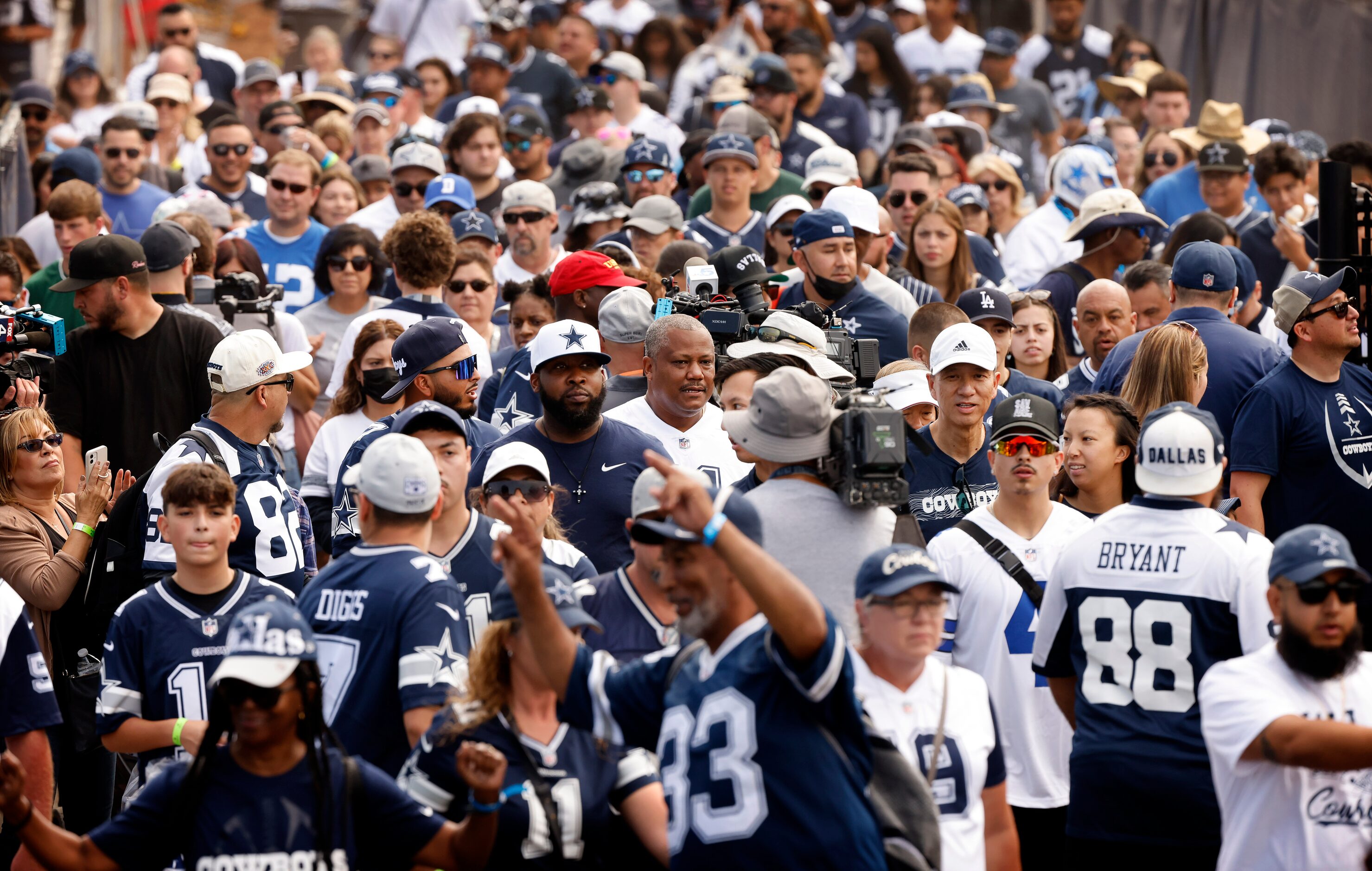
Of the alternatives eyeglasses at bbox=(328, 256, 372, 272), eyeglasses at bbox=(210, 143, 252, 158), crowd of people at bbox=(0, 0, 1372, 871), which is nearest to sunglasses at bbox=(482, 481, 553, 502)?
crowd of people at bbox=(0, 0, 1372, 871)

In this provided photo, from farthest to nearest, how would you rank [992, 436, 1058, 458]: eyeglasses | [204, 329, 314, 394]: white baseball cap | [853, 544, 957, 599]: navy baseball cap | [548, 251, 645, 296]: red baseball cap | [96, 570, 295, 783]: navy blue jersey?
[548, 251, 645, 296]: red baseball cap, [204, 329, 314, 394]: white baseball cap, [992, 436, 1058, 458]: eyeglasses, [96, 570, 295, 783]: navy blue jersey, [853, 544, 957, 599]: navy baseball cap

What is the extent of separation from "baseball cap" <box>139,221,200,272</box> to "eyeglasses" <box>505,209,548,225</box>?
7.20 feet

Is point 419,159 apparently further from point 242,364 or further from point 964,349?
point 964,349

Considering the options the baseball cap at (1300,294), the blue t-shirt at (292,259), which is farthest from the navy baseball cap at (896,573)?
the blue t-shirt at (292,259)

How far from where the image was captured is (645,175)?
37.9 feet

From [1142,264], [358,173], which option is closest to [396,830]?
[1142,264]

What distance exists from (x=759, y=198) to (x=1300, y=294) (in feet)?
15.9

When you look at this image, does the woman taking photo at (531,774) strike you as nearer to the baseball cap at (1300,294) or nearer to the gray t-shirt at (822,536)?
the gray t-shirt at (822,536)

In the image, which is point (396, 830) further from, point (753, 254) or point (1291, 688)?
point (753, 254)

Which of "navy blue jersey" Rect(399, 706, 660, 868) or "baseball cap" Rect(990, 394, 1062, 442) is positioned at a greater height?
"baseball cap" Rect(990, 394, 1062, 442)

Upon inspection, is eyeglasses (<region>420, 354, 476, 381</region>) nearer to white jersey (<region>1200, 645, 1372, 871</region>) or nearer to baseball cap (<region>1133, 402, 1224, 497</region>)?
baseball cap (<region>1133, 402, 1224, 497</region>)

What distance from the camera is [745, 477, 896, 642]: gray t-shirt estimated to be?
5.07m

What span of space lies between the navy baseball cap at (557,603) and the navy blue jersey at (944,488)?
7.91 feet

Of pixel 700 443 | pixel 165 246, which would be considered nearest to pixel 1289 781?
pixel 700 443
